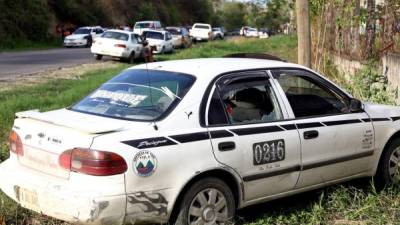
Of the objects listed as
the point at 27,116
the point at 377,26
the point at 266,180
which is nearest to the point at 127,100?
the point at 27,116

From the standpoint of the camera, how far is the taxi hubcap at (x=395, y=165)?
6.49 metres

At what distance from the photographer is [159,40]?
35.9 m

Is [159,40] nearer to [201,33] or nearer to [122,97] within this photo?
[201,33]

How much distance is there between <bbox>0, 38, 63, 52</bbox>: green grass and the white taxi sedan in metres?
32.8

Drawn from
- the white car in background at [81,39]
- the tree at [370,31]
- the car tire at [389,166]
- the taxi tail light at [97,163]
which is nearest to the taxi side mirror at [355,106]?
the car tire at [389,166]

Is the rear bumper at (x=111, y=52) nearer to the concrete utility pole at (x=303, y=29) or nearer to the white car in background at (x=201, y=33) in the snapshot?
the concrete utility pole at (x=303, y=29)

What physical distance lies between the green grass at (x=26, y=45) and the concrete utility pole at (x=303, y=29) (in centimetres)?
3008

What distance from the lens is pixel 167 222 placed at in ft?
15.5

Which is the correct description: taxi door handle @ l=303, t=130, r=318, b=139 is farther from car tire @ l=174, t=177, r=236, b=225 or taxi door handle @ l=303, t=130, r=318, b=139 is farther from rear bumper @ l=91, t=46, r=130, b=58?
rear bumper @ l=91, t=46, r=130, b=58

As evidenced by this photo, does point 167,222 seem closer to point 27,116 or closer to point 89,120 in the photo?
point 89,120

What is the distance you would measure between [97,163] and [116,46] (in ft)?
77.7

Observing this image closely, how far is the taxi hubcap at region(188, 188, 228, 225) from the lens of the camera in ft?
15.9

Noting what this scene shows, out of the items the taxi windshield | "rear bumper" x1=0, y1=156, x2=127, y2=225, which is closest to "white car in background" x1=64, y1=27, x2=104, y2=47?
the taxi windshield

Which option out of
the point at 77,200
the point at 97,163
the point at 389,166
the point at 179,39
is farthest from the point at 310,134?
the point at 179,39
